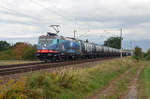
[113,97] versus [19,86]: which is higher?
[19,86]

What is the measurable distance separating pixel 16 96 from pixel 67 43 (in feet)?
82.0

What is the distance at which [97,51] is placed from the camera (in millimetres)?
53562

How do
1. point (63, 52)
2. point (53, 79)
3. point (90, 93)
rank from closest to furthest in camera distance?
point (53, 79)
point (90, 93)
point (63, 52)

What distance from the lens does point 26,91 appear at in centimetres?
890

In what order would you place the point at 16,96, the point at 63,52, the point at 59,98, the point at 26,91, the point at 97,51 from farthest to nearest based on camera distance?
the point at 97,51
the point at 63,52
the point at 59,98
the point at 26,91
the point at 16,96

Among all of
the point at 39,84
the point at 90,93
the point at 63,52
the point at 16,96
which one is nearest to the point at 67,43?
the point at 63,52

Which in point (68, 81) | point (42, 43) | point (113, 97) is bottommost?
point (113, 97)

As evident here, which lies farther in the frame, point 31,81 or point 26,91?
point 31,81

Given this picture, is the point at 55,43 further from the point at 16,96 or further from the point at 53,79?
the point at 16,96

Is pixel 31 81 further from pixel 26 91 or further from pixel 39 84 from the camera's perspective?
pixel 26 91

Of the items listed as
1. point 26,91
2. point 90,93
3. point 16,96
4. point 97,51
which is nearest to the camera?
point 16,96

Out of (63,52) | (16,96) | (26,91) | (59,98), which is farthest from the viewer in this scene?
(63,52)

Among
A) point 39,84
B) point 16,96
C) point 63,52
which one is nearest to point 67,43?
point 63,52

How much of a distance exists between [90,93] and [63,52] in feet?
60.8
